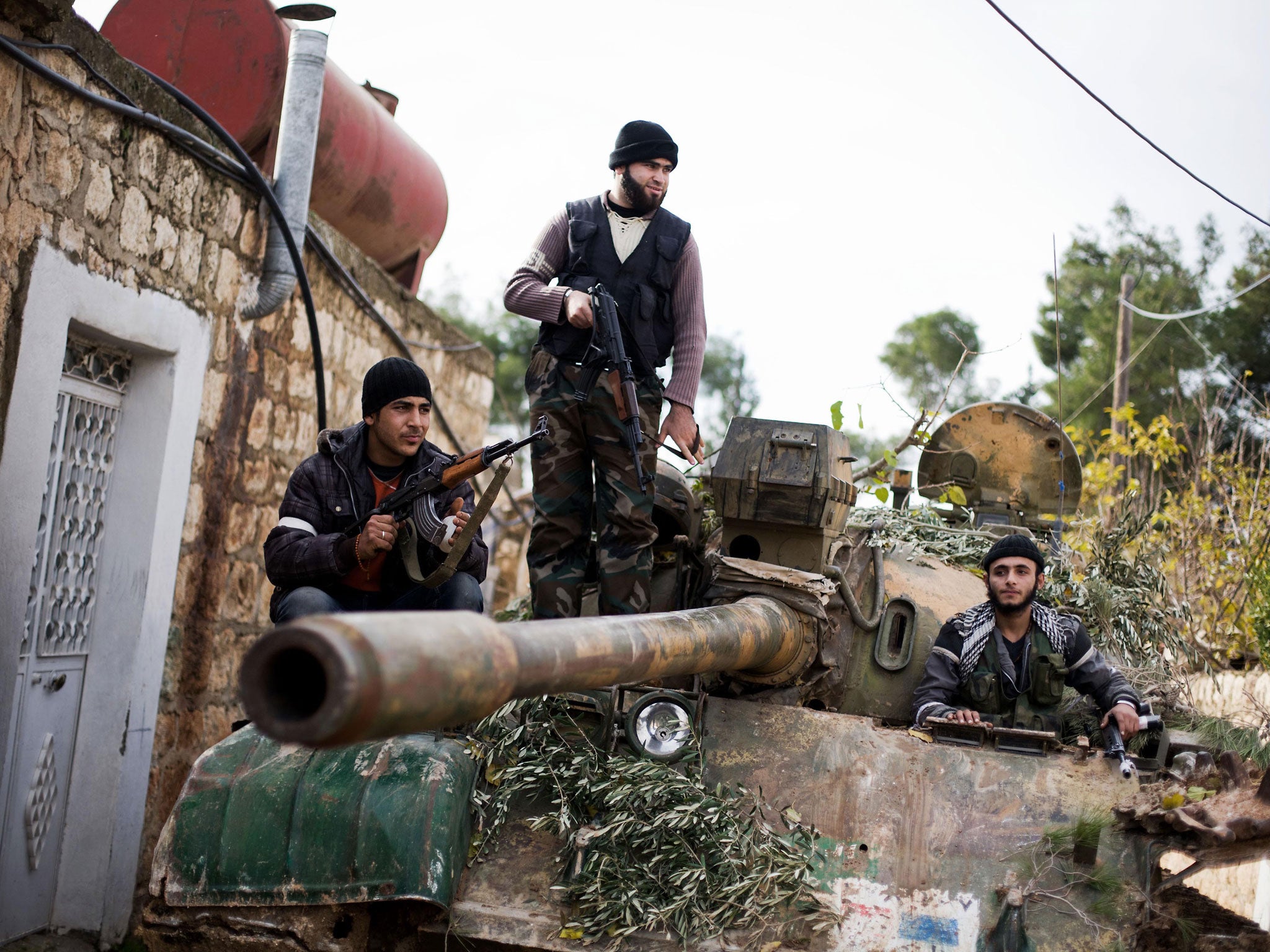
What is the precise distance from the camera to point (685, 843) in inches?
155

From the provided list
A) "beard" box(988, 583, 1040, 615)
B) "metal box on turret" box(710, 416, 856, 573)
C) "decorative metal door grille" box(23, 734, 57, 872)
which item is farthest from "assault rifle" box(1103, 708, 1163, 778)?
"decorative metal door grille" box(23, 734, 57, 872)

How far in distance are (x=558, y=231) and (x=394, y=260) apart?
153 inches

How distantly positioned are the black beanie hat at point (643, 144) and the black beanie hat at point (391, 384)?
1121 millimetres

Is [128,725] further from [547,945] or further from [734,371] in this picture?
[734,371]

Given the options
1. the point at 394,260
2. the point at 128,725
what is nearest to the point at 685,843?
the point at 128,725

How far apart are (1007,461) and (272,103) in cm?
416

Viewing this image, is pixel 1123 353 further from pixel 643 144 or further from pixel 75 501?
pixel 75 501

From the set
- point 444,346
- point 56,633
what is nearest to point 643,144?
point 56,633

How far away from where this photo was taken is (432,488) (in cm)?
437

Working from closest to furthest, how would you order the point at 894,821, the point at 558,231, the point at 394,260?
the point at 894,821, the point at 558,231, the point at 394,260

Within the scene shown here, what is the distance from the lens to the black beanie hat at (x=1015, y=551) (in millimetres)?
5066

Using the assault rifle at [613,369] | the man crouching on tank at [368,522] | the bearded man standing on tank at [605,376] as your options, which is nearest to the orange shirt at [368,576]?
the man crouching on tank at [368,522]

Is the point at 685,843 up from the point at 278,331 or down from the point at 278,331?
down

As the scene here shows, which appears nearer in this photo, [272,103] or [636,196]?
[636,196]
